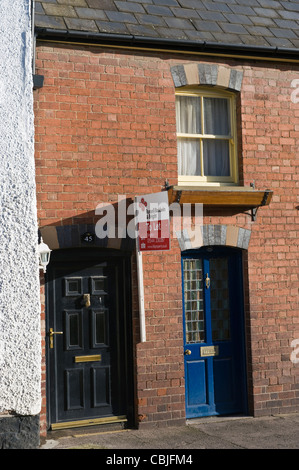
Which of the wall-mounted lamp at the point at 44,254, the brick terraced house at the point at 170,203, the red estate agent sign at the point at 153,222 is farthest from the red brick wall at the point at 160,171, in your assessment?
the wall-mounted lamp at the point at 44,254

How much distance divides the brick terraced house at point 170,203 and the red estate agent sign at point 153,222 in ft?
0.62

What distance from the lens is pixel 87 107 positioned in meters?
8.37

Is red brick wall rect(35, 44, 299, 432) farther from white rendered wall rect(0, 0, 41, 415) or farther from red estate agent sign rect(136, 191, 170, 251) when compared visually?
white rendered wall rect(0, 0, 41, 415)

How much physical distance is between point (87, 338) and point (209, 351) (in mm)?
1860

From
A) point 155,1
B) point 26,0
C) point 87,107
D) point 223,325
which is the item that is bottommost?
point 223,325

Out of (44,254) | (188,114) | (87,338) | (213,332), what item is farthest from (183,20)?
(87,338)

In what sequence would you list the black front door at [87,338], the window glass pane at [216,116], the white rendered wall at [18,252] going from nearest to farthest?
the white rendered wall at [18,252] → the black front door at [87,338] → the window glass pane at [216,116]

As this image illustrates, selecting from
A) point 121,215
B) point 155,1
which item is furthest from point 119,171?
point 155,1

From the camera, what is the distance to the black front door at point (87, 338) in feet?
26.7

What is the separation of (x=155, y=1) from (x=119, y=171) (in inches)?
115

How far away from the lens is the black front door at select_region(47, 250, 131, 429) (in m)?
8.15

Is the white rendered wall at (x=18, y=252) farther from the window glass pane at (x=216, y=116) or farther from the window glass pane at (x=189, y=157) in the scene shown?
the window glass pane at (x=216, y=116)

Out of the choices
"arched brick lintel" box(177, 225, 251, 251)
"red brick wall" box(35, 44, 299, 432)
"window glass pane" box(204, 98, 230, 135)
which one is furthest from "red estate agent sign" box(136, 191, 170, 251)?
"window glass pane" box(204, 98, 230, 135)

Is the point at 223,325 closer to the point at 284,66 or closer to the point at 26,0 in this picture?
the point at 284,66
